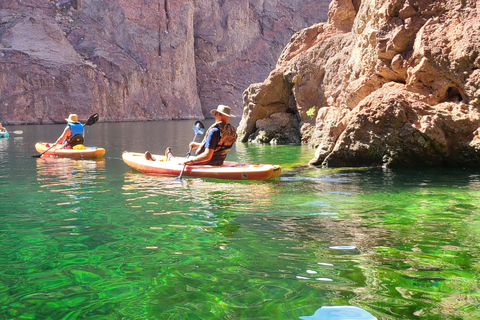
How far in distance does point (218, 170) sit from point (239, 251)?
520cm

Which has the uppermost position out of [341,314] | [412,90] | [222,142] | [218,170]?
[412,90]

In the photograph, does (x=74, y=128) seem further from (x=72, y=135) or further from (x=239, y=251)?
(x=239, y=251)

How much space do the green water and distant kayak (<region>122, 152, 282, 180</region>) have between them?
0.93 metres

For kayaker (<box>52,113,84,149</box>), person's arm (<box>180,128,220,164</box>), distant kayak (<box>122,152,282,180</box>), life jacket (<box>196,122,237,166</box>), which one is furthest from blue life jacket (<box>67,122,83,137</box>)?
person's arm (<box>180,128,220,164</box>)

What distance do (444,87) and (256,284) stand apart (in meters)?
9.10

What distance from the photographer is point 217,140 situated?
976cm

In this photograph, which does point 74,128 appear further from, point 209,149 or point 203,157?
point 209,149

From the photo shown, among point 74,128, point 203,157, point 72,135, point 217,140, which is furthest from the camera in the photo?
point 74,128

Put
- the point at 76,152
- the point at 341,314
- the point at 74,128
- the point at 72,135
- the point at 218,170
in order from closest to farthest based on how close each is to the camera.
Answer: the point at 341,314
the point at 218,170
the point at 76,152
the point at 72,135
the point at 74,128

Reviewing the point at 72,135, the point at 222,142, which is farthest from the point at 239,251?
the point at 72,135

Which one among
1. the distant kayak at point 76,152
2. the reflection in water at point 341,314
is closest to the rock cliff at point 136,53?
the distant kayak at point 76,152

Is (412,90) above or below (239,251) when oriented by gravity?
above

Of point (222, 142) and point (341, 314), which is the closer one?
point (341, 314)

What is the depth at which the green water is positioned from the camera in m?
3.20
